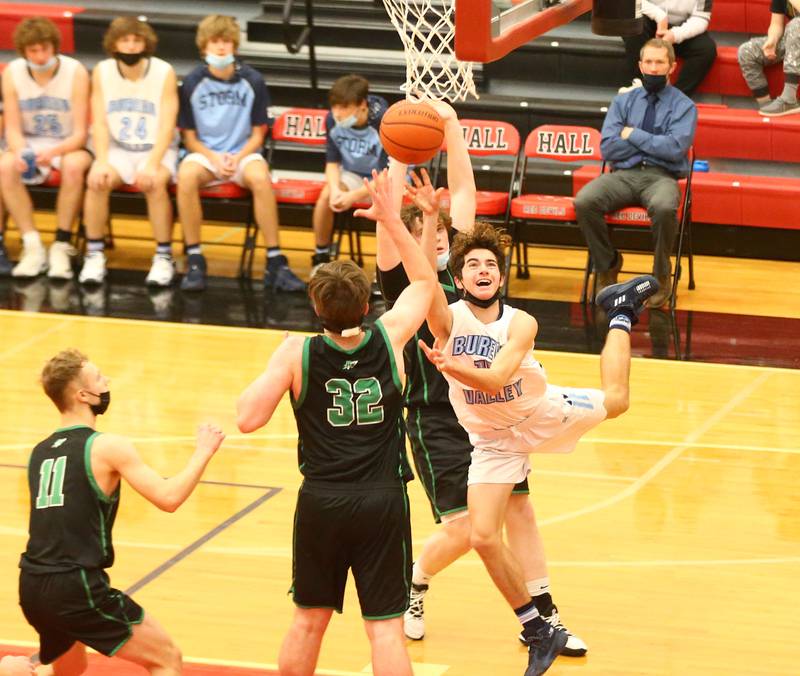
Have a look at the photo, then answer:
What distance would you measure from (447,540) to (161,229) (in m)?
5.95

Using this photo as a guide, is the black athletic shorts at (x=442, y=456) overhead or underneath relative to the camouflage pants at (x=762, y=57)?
underneath

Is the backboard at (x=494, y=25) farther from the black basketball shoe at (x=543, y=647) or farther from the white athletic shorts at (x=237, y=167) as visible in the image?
the white athletic shorts at (x=237, y=167)

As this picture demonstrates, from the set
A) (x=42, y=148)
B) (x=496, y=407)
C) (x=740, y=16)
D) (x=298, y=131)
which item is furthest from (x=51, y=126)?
(x=496, y=407)

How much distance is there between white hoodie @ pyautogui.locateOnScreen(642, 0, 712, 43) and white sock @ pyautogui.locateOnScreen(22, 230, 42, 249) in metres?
5.17

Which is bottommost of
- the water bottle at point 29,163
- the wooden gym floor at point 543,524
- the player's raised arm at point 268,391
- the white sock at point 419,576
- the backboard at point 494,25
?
the wooden gym floor at point 543,524

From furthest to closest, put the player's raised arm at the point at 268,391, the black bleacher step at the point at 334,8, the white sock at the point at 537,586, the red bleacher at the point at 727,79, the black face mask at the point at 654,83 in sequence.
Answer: the black bleacher step at the point at 334,8 < the red bleacher at the point at 727,79 < the black face mask at the point at 654,83 < the white sock at the point at 537,586 < the player's raised arm at the point at 268,391

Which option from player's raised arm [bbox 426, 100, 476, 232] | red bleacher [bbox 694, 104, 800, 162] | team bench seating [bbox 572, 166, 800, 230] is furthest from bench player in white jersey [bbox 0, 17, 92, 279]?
player's raised arm [bbox 426, 100, 476, 232]

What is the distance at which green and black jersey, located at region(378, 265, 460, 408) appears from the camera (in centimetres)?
569

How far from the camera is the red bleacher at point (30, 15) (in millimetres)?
13562

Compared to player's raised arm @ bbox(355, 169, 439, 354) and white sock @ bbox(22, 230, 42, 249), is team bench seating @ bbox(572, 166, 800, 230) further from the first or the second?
player's raised arm @ bbox(355, 169, 439, 354)

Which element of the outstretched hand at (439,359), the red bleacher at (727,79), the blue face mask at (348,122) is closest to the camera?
the outstretched hand at (439,359)

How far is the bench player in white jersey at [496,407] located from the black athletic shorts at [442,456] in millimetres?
136

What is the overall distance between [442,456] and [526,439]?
1.19 ft

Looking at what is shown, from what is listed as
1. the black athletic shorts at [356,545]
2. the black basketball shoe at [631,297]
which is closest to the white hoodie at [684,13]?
the black basketball shoe at [631,297]
